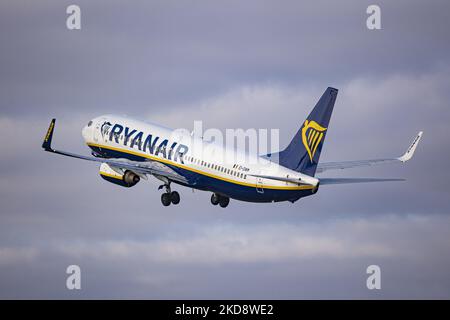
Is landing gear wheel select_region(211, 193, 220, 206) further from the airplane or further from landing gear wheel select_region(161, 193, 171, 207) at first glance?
landing gear wheel select_region(161, 193, 171, 207)

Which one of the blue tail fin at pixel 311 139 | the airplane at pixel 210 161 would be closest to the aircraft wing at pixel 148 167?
the airplane at pixel 210 161

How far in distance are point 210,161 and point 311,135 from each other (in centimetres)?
1203

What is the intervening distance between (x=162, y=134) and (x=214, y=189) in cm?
872

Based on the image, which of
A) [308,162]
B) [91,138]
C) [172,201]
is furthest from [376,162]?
[91,138]

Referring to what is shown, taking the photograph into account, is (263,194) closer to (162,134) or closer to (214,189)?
(214,189)

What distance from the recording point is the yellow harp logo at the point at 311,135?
367ft

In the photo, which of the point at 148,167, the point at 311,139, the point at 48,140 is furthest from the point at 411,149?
the point at 48,140

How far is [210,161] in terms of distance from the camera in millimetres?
120250

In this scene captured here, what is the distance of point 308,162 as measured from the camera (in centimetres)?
11256

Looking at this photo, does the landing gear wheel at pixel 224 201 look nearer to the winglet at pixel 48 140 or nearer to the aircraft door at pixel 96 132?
the aircraft door at pixel 96 132

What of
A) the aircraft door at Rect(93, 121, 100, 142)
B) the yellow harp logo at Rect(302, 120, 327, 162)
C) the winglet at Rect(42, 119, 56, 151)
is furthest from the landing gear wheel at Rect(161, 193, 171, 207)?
the yellow harp logo at Rect(302, 120, 327, 162)

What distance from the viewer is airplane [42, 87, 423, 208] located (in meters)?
112
